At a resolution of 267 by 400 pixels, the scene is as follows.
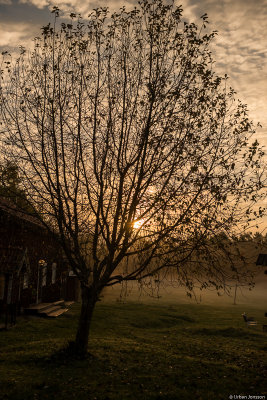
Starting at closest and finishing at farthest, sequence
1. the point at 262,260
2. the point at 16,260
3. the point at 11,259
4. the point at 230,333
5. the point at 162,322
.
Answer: the point at 262,260, the point at 11,259, the point at 16,260, the point at 230,333, the point at 162,322

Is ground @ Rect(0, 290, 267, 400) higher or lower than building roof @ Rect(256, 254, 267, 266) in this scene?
lower

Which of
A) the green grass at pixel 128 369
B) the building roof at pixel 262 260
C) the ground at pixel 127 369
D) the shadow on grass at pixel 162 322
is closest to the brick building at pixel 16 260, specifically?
the ground at pixel 127 369

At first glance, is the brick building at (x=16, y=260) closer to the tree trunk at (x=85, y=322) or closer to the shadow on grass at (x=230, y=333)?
the tree trunk at (x=85, y=322)

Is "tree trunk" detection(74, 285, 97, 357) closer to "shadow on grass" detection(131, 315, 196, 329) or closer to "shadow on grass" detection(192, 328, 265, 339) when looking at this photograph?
"shadow on grass" detection(192, 328, 265, 339)

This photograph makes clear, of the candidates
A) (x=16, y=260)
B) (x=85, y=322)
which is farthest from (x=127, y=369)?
(x=16, y=260)

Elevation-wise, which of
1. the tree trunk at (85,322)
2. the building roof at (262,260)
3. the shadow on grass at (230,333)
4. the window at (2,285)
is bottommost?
the shadow on grass at (230,333)

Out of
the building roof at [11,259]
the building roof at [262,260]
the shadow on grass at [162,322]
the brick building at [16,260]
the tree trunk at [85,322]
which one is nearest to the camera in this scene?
the tree trunk at [85,322]

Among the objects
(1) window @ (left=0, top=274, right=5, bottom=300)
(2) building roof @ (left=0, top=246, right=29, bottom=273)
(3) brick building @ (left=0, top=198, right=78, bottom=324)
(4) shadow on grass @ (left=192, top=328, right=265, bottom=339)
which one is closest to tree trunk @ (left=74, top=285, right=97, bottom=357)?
(3) brick building @ (left=0, top=198, right=78, bottom=324)

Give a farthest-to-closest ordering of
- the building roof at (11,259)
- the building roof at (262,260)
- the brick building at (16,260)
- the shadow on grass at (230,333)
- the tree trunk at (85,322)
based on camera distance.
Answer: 1. the shadow on grass at (230,333)
2. the building roof at (11,259)
3. the brick building at (16,260)
4. the building roof at (262,260)
5. the tree trunk at (85,322)

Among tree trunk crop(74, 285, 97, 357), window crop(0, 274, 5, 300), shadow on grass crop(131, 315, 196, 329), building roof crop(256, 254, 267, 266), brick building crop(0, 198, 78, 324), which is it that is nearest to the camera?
tree trunk crop(74, 285, 97, 357)

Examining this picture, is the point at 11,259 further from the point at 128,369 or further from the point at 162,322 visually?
the point at 162,322

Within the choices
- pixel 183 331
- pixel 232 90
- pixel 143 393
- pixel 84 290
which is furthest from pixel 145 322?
pixel 232 90

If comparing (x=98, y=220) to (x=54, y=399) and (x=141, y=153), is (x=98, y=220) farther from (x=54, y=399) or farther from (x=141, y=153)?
(x=54, y=399)

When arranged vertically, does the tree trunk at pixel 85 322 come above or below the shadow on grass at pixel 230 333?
above
